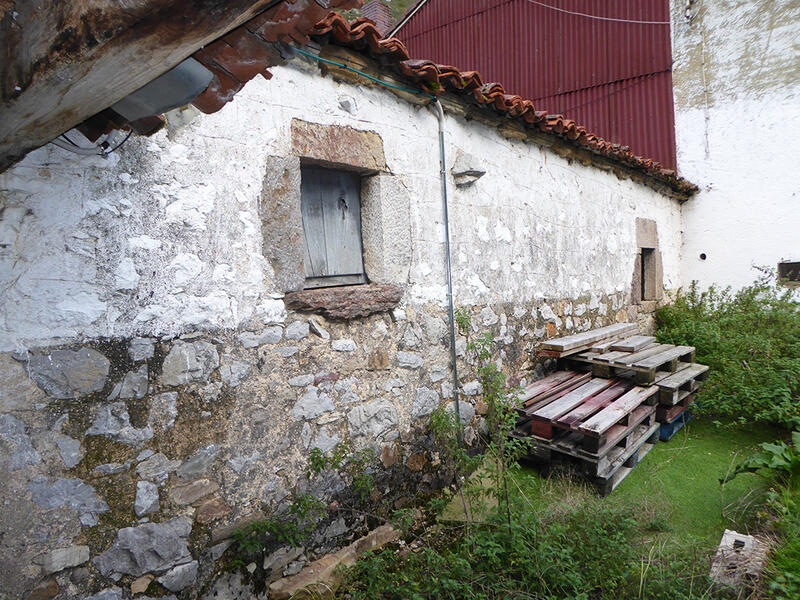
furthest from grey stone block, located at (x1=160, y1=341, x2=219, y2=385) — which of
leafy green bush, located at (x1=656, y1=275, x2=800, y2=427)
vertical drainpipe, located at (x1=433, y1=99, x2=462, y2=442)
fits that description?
A: leafy green bush, located at (x1=656, y1=275, x2=800, y2=427)

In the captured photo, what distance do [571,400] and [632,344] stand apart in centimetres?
144

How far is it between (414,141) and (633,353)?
10.0 feet

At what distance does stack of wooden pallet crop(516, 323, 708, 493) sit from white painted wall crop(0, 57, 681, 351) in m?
1.05

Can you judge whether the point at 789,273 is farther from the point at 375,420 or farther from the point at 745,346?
the point at 375,420

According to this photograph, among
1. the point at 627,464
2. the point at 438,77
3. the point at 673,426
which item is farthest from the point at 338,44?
the point at 673,426

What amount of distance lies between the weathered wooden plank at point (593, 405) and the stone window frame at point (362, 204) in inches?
62.7

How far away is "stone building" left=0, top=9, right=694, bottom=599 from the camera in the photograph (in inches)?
70.6

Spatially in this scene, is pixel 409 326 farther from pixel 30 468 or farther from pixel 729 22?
pixel 729 22

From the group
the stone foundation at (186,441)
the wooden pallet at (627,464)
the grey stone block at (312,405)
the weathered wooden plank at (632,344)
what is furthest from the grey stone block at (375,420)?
the weathered wooden plank at (632,344)

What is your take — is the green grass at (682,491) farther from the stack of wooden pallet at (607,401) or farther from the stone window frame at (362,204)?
the stone window frame at (362,204)

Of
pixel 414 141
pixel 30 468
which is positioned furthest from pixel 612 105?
pixel 30 468

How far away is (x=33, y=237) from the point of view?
1.78 m

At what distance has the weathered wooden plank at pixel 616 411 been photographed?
339cm

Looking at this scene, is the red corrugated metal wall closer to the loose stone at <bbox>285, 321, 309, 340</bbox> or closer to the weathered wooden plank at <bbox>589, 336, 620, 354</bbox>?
the weathered wooden plank at <bbox>589, 336, 620, 354</bbox>
